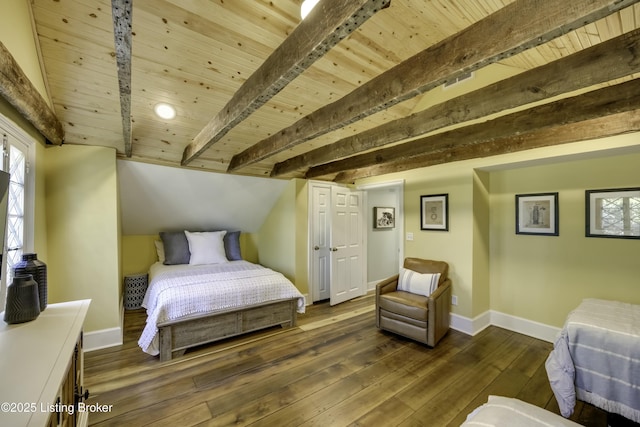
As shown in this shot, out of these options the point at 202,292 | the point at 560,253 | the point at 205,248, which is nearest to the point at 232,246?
the point at 205,248

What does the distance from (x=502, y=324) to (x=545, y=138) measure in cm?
230

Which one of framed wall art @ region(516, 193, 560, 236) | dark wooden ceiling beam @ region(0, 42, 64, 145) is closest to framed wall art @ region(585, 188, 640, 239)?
framed wall art @ region(516, 193, 560, 236)

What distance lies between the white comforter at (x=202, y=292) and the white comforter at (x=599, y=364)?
2462mm

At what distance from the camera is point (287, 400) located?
198 cm

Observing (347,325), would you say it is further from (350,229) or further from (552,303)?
(552,303)

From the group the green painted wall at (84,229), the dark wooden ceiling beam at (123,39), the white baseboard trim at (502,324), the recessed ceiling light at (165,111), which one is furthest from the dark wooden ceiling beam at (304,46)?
the white baseboard trim at (502,324)

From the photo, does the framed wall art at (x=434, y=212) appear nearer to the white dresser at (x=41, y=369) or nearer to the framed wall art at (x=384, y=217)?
the framed wall art at (x=384, y=217)

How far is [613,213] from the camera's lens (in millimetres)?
2533

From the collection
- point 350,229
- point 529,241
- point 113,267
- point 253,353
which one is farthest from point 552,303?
point 113,267

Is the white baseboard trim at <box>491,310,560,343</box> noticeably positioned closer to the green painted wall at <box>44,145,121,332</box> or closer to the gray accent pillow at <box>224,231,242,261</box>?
the gray accent pillow at <box>224,231,242,261</box>

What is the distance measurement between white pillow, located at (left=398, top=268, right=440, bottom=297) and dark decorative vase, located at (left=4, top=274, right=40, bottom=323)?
3.21 meters

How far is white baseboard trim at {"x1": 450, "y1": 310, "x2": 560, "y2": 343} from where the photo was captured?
9.71 ft

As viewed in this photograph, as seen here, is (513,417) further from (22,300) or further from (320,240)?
(320,240)

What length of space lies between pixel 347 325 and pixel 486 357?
59.8 inches
